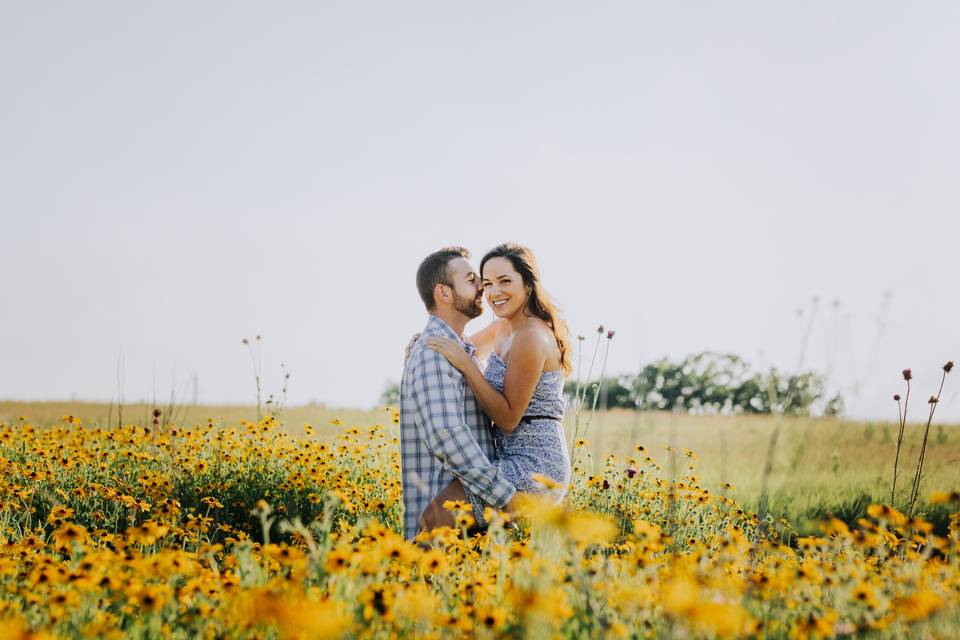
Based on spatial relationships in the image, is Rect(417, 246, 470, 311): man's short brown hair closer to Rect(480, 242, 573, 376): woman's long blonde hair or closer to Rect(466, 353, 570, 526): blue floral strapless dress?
Rect(480, 242, 573, 376): woman's long blonde hair

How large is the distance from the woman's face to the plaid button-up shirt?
0.34 metres

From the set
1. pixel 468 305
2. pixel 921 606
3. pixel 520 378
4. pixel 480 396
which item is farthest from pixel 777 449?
pixel 921 606

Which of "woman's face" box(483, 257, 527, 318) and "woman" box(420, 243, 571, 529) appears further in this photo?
"woman's face" box(483, 257, 527, 318)

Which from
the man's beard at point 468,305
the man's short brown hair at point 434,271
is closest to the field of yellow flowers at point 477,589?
the man's beard at point 468,305

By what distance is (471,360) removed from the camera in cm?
481

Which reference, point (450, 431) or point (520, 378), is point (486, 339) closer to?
point (520, 378)

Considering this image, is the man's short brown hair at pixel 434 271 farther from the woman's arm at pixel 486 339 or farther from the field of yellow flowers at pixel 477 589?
the field of yellow flowers at pixel 477 589

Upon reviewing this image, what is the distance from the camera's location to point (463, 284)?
201 inches

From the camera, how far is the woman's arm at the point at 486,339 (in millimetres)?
6164

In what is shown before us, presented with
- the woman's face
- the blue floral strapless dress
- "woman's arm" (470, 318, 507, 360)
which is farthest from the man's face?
"woman's arm" (470, 318, 507, 360)

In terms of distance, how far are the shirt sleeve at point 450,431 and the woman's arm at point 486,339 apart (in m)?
1.37

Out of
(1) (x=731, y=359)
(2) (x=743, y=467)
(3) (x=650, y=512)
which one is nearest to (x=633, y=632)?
(3) (x=650, y=512)

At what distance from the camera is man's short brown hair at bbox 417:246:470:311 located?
5141 millimetres

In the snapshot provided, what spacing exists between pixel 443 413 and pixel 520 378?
556 millimetres
